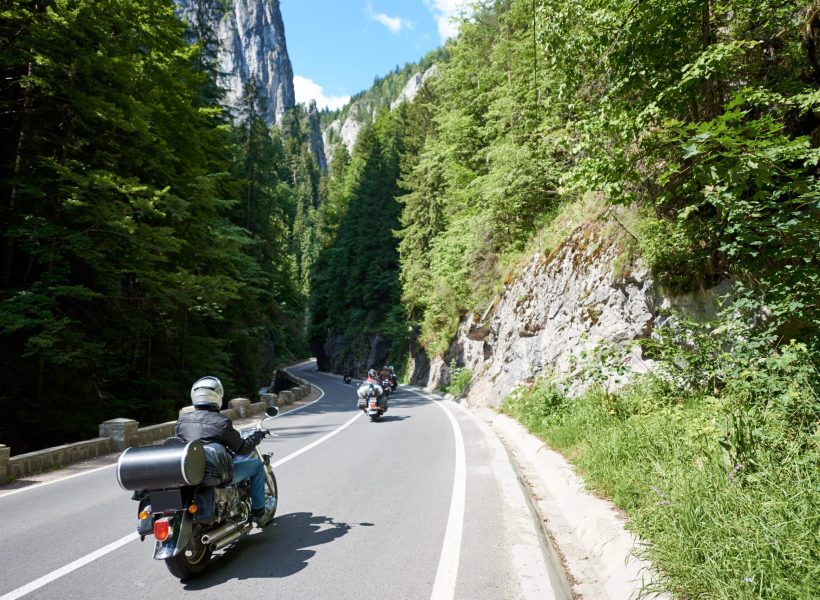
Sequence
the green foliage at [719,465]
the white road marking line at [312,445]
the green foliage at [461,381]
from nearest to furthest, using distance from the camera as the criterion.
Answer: the green foliage at [719,465] → the white road marking line at [312,445] → the green foliage at [461,381]

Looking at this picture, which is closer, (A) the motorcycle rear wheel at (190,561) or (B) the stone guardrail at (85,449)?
(A) the motorcycle rear wheel at (190,561)

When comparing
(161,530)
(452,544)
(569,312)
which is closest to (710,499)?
(452,544)

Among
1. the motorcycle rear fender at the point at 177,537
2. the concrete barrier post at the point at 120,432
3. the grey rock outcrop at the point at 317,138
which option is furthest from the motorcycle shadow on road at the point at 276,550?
the grey rock outcrop at the point at 317,138

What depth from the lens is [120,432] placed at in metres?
10.0

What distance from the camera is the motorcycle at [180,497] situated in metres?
3.59

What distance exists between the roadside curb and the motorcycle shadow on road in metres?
2.06

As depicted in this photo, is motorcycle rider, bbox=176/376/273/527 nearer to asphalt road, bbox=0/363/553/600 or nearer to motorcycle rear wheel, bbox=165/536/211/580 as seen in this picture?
asphalt road, bbox=0/363/553/600

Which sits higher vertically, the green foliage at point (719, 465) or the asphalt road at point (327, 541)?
the green foliage at point (719, 465)

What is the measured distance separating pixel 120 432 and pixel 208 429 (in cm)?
742

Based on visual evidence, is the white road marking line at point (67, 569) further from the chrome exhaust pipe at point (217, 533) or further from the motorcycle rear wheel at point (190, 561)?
the chrome exhaust pipe at point (217, 533)

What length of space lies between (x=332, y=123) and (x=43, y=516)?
691ft

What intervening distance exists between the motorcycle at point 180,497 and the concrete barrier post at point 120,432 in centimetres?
732

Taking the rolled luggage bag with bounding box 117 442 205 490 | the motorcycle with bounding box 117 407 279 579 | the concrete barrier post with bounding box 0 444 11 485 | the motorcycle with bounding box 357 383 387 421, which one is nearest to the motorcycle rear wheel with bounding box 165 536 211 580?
the motorcycle with bounding box 117 407 279 579

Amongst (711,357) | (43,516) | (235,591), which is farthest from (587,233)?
(43,516)
